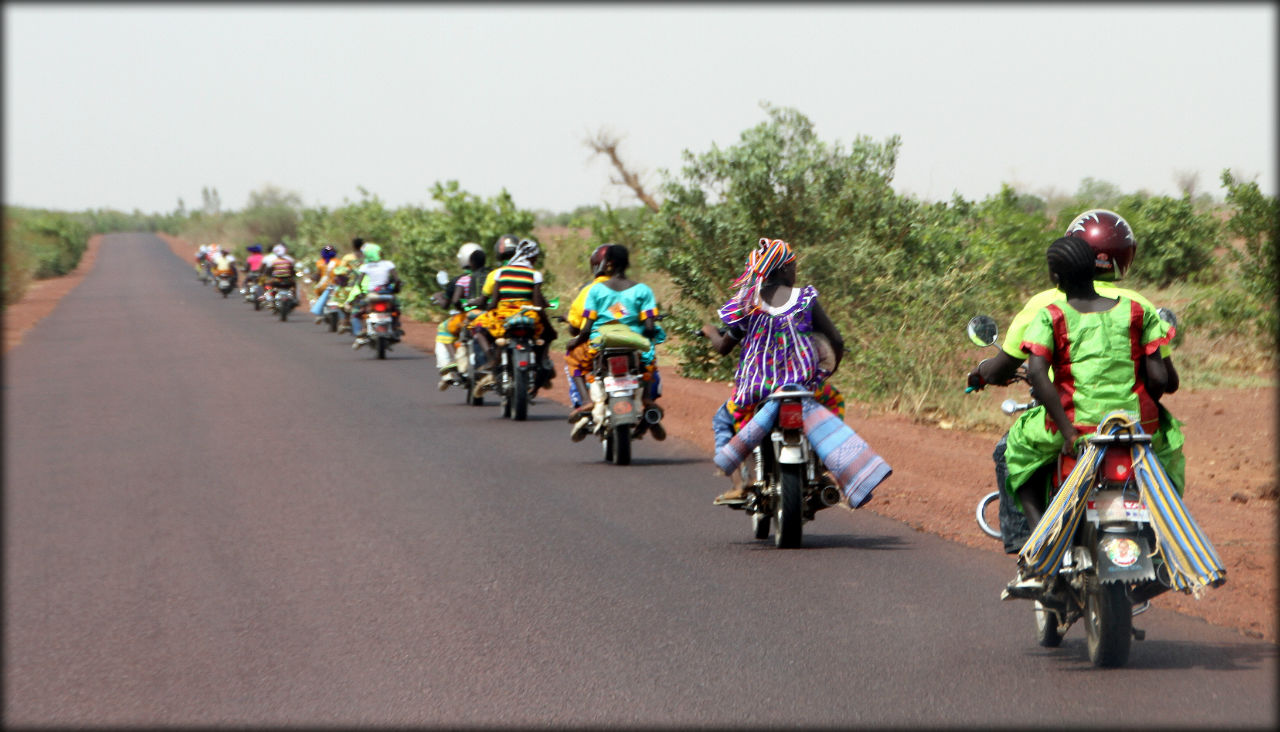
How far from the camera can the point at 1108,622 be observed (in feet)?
15.7

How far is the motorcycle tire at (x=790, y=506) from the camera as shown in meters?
7.35

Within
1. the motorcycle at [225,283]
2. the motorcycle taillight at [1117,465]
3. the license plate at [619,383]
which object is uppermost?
the motorcycle taillight at [1117,465]

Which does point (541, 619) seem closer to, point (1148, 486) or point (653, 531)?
point (653, 531)

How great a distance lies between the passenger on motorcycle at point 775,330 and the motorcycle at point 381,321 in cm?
1490

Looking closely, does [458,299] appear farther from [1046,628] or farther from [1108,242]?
[1108,242]

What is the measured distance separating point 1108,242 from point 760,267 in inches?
100

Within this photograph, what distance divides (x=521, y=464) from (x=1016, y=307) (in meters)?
9.24

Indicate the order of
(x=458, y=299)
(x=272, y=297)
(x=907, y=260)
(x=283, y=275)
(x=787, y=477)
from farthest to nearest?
1. (x=272, y=297)
2. (x=283, y=275)
3. (x=907, y=260)
4. (x=458, y=299)
5. (x=787, y=477)

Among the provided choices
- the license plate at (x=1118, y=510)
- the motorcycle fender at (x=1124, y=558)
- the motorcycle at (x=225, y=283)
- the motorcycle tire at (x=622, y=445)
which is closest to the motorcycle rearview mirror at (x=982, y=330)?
the license plate at (x=1118, y=510)

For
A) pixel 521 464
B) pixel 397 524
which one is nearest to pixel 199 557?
pixel 397 524

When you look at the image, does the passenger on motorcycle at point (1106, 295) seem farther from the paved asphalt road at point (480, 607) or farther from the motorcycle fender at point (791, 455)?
the motorcycle fender at point (791, 455)

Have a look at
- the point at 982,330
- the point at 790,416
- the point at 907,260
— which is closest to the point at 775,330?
the point at 790,416

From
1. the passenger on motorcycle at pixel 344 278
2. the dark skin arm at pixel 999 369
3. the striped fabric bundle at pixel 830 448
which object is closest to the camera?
the dark skin arm at pixel 999 369

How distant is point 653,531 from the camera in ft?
26.9
